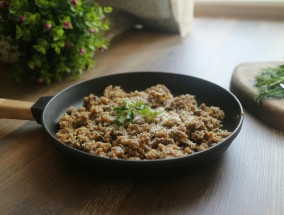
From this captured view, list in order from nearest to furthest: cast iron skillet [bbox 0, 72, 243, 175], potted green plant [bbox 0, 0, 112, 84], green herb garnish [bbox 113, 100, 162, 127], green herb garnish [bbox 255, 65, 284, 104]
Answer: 1. cast iron skillet [bbox 0, 72, 243, 175]
2. green herb garnish [bbox 113, 100, 162, 127]
3. green herb garnish [bbox 255, 65, 284, 104]
4. potted green plant [bbox 0, 0, 112, 84]

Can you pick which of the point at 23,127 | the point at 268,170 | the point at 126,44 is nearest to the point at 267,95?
the point at 268,170

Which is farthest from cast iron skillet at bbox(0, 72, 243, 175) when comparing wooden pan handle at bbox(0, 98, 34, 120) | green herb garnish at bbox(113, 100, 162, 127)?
green herb garnish at bbox(113, 100, 162, 127)

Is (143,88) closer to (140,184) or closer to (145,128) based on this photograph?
(145,128)

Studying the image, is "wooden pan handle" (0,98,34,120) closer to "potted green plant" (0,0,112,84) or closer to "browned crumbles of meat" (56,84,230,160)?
"browned crumbles of meat" (56,84,230,160)

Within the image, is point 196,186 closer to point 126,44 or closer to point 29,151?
point 29,151

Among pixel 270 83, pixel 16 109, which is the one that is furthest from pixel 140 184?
pixel 270 83
